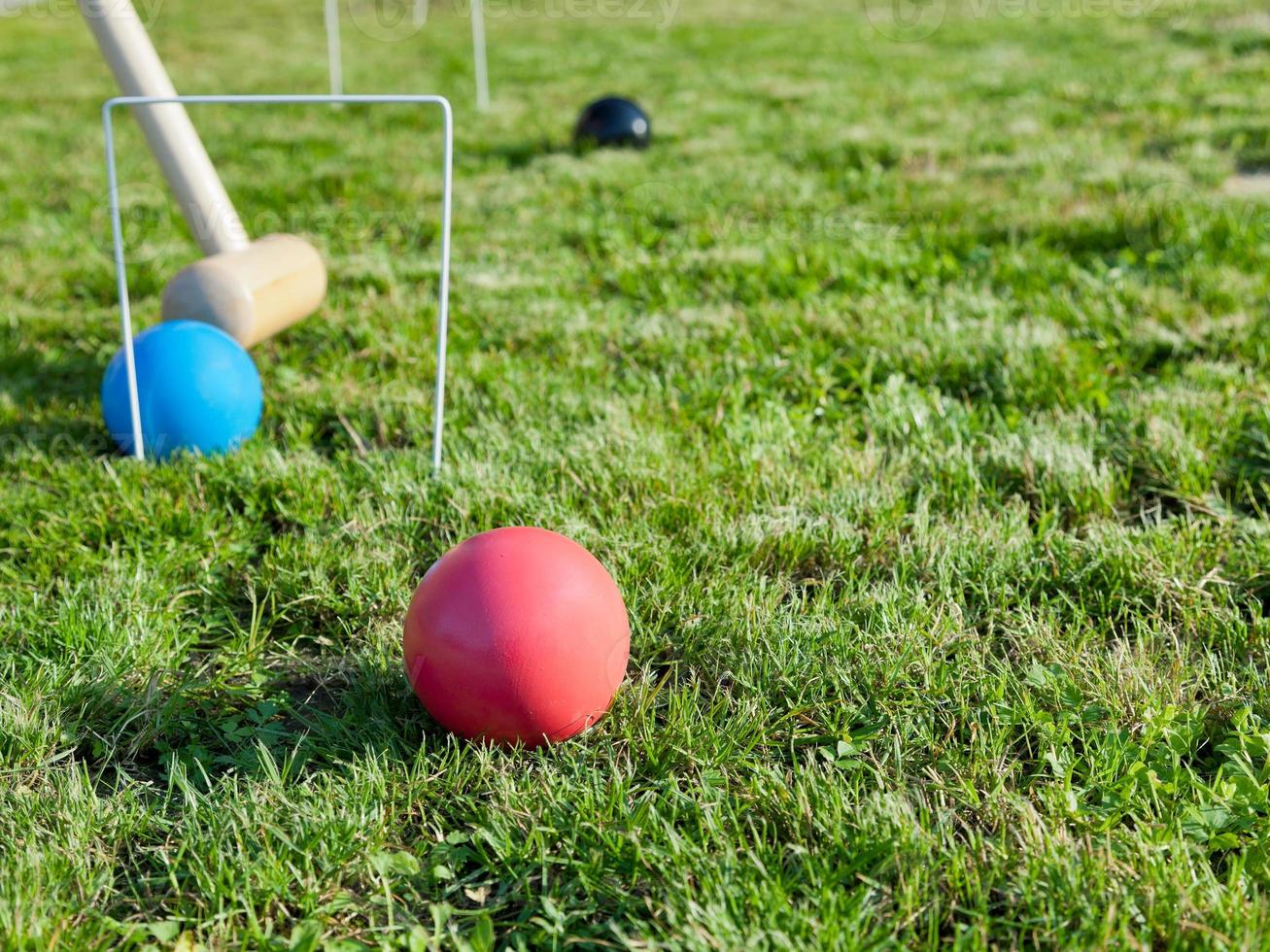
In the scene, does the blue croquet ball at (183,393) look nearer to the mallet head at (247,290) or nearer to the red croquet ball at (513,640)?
the mallet head at (247,290)

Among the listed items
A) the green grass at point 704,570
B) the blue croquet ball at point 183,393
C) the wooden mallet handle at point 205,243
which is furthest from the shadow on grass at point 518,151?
the blue croquet ball at point 183,393

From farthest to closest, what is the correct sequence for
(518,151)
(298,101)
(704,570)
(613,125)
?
1. (518,151)
2. (613,125)
3. (298,101)
4. (704,570)

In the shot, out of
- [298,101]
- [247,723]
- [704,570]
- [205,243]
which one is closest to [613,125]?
[205,243]

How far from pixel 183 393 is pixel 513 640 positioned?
59.4 inches

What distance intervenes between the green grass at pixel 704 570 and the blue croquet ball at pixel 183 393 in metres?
0.08

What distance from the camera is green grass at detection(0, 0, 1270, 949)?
5.51 feet

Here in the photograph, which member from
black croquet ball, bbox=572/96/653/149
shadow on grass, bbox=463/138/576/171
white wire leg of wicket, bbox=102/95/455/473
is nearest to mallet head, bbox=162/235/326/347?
white wire leg of wicket, bbox=102/95/455/473

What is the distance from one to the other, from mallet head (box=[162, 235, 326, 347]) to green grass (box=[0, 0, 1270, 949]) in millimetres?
201

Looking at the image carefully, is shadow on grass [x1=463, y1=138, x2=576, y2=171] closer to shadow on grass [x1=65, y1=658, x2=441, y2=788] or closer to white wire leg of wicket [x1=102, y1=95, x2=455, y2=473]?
white wire leg of wicket [x1=102, y1=95, x2=455, y2=473]

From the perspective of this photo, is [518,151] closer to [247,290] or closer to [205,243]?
[205,243]

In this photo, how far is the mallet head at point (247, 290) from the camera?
329cm

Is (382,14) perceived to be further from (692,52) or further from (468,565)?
(468,565)

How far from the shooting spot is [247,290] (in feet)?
10.9

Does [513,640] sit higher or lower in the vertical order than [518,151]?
lower
